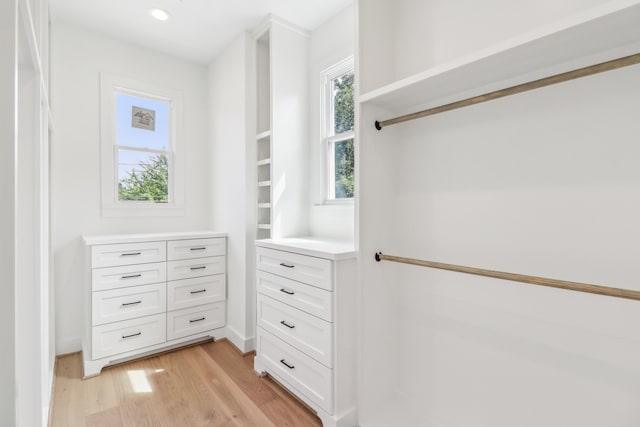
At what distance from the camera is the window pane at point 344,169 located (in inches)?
96.4

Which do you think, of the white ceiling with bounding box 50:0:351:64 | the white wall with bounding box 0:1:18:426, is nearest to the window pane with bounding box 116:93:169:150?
the white ceiling with bounding box 50:0:351:64

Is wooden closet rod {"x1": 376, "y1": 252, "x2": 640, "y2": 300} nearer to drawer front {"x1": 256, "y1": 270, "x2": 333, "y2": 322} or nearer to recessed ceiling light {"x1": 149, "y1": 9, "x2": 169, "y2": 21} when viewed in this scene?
drawer front {"x1": 256, "y1": 270, "x2": 333, "y2": 322}

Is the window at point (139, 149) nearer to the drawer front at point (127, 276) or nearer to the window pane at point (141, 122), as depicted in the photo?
the window pane at point (141, 122)

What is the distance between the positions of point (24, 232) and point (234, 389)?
5.14 feet

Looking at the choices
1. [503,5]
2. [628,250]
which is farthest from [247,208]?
[628,250]

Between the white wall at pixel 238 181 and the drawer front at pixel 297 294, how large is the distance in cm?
52

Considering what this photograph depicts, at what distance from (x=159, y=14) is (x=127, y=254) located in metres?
1.96

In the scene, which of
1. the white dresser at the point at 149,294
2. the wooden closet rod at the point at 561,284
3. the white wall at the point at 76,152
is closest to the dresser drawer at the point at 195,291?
the white dresser at the point at 149,294

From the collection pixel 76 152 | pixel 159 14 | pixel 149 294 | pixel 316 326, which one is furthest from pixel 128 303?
pixel 159 14

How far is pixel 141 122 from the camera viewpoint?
3084mm

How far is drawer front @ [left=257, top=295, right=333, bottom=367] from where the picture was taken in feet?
5.76

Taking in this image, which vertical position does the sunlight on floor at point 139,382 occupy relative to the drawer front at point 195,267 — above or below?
below

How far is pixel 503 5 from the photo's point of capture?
1441mm

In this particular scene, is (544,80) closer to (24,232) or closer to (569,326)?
(569,326)
